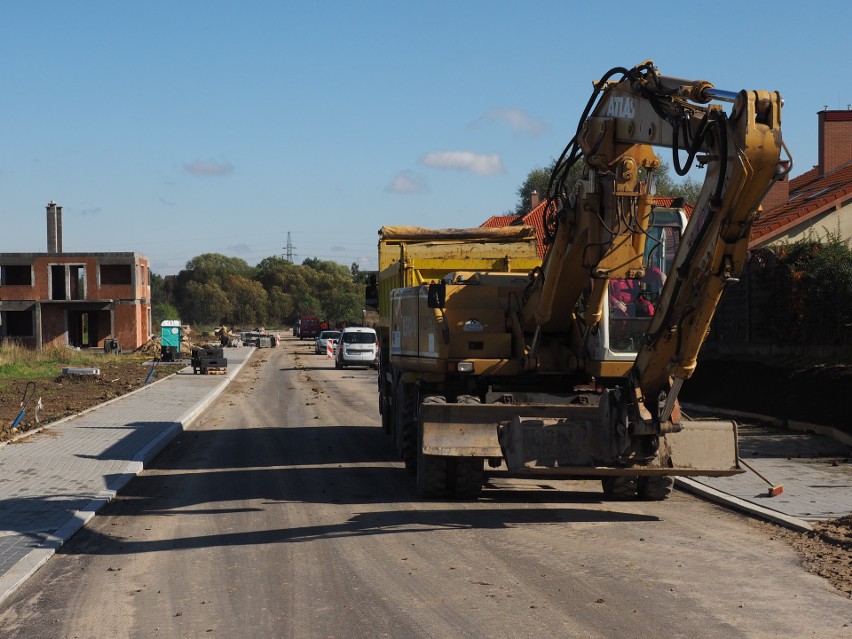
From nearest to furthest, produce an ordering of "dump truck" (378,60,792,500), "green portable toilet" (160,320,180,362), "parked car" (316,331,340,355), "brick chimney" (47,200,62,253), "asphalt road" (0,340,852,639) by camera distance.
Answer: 1. "asphalt road" (0,340,852,639)
2. "dump truck" (378,60,792,500)
3. "green portable toilet" (160,320,180,362)
4. "parked car" (316,331,340,355)
5. "brick chimney" (47,200,62,253)

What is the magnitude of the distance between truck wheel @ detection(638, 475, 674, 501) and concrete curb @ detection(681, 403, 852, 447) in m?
5.01

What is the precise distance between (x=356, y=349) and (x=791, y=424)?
1211 inches

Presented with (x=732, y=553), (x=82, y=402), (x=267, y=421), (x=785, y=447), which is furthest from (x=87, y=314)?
(x=732, y=553)

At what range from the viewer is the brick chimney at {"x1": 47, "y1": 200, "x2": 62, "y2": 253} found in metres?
74.6

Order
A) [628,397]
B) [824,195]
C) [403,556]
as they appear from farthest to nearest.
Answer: [824,195] < [628,397] < [403,556]

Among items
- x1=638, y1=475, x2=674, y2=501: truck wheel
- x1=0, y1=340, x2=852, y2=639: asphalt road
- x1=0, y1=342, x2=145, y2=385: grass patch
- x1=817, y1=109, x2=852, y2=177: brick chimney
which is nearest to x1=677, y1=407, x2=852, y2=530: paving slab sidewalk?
x1=0, y1=340, x2=852, y2=639: asphalt road

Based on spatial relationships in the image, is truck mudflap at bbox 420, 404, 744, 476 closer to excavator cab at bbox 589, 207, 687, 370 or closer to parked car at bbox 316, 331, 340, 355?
excavator cab at bbox 589, 207, 687, 370

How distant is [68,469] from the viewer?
1441 cm

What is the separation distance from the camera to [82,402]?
2773 centimetres

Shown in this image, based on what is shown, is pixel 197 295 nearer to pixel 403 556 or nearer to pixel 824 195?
pixel 824 195

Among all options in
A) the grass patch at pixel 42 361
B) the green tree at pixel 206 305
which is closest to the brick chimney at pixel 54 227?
the grass patch at pixel 42 361

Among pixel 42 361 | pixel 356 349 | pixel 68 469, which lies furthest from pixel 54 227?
pixel 68 469

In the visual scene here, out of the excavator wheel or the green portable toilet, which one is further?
the green portable toilet

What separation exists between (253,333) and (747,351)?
60.3m
